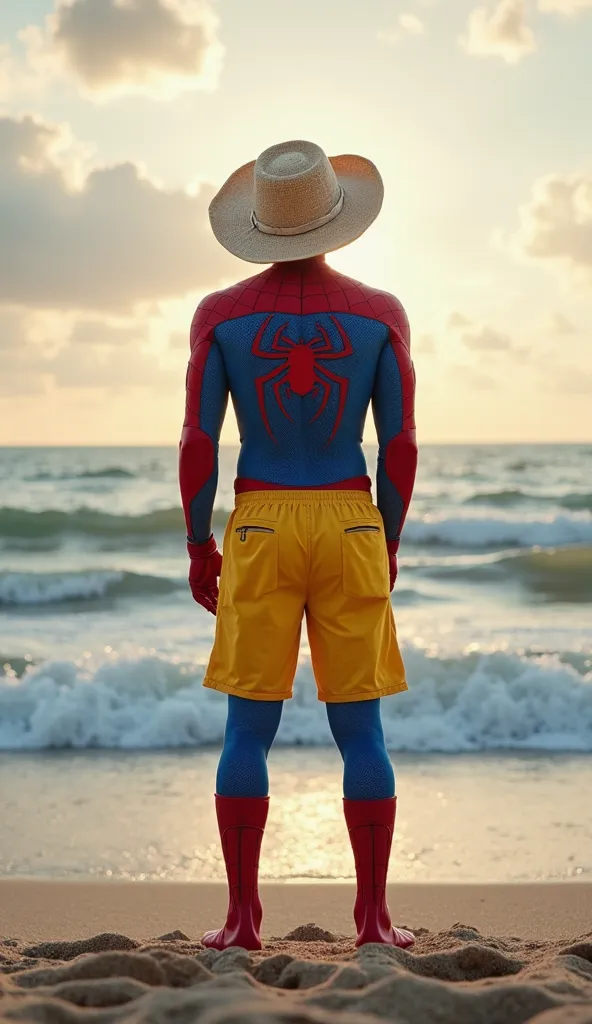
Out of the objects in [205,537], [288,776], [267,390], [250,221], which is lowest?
[288,776]

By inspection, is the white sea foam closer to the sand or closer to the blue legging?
the sand

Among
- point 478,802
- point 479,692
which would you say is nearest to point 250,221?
point 478,802

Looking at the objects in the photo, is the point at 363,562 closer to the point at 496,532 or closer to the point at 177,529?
the point at 177,529

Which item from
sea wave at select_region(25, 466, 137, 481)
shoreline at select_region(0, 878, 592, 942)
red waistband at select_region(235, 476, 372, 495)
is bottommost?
shoreline at select_region(0, 878, 592, 942)

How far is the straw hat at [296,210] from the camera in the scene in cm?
330

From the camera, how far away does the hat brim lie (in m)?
3.30

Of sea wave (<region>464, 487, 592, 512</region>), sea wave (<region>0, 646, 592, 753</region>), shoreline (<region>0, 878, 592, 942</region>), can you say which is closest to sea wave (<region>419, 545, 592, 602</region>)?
sea wave (<region>0, 646, 592, 753</region>)

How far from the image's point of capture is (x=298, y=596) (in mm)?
3275

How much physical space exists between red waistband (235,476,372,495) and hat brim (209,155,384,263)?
0.64 meters

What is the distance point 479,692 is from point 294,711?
1353 millimetres

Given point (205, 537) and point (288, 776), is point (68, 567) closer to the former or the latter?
point (288, 776)

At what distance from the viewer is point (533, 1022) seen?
225cm

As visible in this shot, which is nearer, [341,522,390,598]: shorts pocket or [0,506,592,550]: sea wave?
[341,522,390,598]: shorts pocket

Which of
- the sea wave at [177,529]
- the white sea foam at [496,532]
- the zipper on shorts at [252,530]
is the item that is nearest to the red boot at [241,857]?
the zipper on shorts at [252,530]
